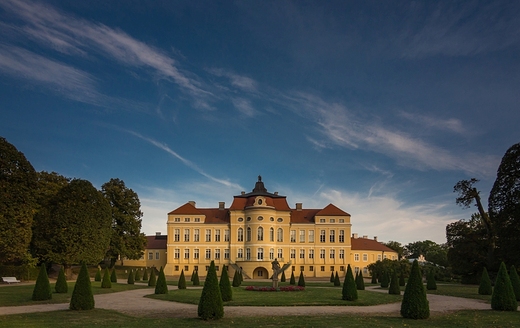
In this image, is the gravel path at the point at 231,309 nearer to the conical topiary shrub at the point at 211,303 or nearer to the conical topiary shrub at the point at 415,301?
the conical topiary shrub at the point at 211,303

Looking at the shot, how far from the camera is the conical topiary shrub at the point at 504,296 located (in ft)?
59.1

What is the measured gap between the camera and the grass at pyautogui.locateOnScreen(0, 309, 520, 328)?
13.8 meters

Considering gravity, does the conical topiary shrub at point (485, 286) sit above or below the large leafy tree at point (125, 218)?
below

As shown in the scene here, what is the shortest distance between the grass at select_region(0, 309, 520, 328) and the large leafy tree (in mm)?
38247

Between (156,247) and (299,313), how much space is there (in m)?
55.2

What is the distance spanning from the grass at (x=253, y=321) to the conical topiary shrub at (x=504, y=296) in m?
1.49

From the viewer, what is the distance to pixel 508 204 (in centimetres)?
3006

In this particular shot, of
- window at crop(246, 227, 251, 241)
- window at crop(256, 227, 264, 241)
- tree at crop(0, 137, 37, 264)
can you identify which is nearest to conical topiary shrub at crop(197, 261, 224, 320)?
tree at crop(0, 137, 37, 264)

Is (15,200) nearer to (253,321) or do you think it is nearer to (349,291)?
(349,291)

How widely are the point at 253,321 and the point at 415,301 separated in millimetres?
5645

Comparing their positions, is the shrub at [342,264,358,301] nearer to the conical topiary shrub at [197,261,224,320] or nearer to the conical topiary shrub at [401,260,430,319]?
the conical topiary shrub at [401,260,430,319]

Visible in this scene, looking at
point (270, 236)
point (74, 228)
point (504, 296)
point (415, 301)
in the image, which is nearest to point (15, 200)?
point (74, 228)

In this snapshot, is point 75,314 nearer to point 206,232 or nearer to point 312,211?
point 206,232

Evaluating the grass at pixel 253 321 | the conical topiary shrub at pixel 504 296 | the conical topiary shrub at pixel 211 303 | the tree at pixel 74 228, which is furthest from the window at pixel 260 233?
the conical topiary shrub at pixel 211 303
